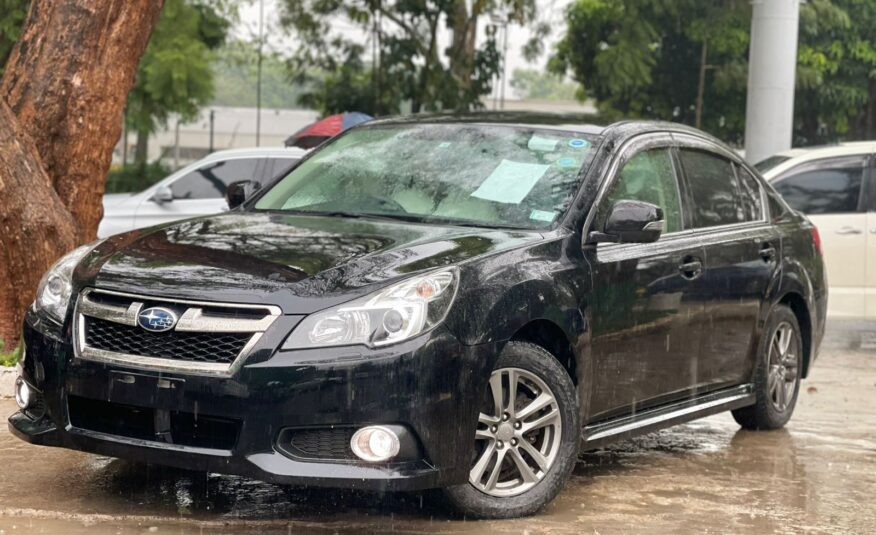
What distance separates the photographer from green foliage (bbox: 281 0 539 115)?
26.2 metres

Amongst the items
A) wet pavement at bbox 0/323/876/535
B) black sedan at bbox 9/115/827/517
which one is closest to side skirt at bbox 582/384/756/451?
black sedan at bbox 9/115/827/517

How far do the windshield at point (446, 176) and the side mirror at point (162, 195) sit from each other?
27.7 feet

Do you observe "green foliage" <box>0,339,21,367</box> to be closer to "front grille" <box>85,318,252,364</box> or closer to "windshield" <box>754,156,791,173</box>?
"front grille" <box>85,318,252,364</box>

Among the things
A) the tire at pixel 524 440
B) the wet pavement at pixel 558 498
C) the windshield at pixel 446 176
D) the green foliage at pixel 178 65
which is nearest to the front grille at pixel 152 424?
the wet pavement at pixel 558 498

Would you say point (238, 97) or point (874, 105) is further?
point (238, 97)

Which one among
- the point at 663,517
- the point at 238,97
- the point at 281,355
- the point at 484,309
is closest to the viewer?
the point at 281,355

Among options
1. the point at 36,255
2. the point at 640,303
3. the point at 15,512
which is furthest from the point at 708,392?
the point at 36,255

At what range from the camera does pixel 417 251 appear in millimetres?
5543

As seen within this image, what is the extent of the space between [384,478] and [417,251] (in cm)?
90

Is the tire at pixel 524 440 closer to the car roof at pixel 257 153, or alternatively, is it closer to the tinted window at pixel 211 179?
the car roof at pixel 257 153

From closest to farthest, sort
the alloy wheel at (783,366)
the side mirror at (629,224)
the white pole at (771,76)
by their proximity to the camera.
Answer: the side mirror at (629,224) < the alloy wheel at (783,366) < the white pole at (771,76)

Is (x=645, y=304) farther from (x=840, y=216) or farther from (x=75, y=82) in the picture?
(x=840, y=216)

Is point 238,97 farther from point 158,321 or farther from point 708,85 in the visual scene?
point 158,321

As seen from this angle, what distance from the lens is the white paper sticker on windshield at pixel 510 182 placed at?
6.31m
